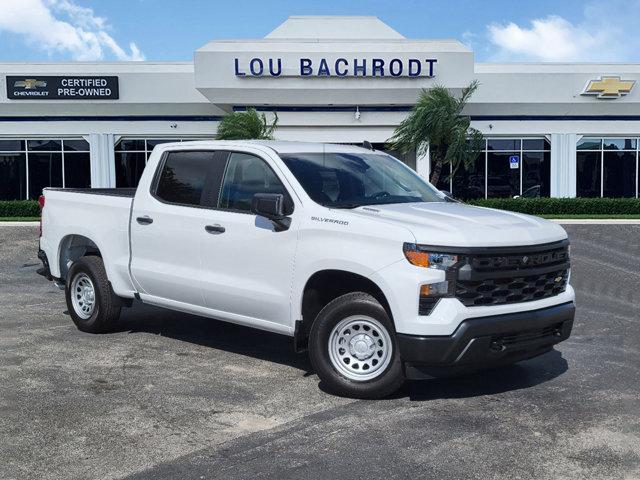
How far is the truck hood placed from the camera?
562 cm

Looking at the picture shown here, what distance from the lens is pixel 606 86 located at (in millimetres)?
33156

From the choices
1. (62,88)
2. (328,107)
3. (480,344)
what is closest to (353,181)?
(480,344)

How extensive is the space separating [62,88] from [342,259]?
29718 millimetres

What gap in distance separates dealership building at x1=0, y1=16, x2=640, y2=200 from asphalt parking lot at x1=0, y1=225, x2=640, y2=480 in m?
23.7

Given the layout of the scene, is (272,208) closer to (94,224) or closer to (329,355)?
→ (329,355)

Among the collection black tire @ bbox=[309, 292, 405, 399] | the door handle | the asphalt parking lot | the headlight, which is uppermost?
the door handle

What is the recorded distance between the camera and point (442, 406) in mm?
5828

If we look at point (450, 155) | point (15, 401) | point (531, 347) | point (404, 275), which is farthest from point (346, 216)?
point (450, 155)

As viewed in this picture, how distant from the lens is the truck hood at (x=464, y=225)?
5621 mm

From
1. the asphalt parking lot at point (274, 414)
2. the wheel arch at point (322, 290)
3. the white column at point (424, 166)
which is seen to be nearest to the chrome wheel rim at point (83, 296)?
the asphalt parking lot at point (274, 414)

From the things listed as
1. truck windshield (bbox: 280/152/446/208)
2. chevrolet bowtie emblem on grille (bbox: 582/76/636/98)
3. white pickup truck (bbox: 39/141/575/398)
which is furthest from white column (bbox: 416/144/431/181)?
truck windshield (bbox: 280/152/446/208)

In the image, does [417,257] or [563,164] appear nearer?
[417,257]

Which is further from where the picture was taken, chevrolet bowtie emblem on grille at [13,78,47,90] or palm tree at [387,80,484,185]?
chevrolet bowtie emblem on grille at [13,78,47,90]

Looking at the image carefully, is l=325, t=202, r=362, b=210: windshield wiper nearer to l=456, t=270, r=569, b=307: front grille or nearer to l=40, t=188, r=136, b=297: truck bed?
l=456, t=270, r=569, b=307: front grille
